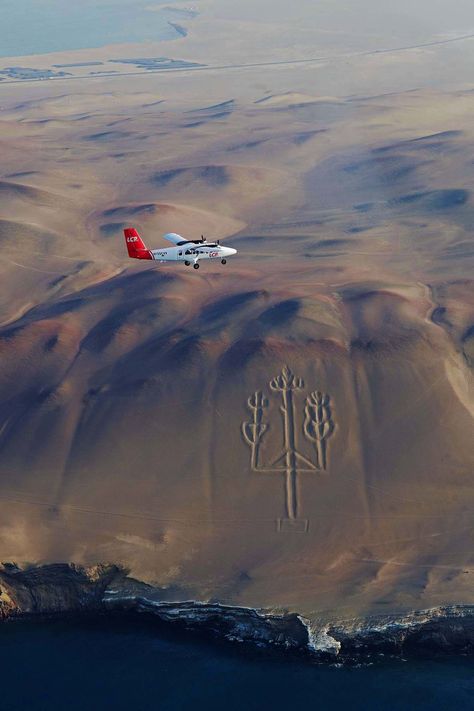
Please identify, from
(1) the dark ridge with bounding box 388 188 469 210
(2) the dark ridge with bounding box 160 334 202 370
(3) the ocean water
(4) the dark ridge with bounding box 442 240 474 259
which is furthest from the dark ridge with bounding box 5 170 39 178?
(3) the ocean water

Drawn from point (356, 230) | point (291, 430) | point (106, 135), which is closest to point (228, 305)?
point (291, 430)

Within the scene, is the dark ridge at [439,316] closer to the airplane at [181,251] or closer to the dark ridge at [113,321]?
the airplane at [181,251]

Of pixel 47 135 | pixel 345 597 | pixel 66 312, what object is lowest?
pixel 345 597

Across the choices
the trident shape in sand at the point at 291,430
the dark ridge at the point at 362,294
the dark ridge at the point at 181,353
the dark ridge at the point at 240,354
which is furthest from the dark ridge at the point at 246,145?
the trident shape in sand at the point at 291,430

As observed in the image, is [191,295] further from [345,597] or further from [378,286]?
[345,597]

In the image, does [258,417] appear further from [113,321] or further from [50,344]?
[50,344]

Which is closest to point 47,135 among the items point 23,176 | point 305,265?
point 23,176

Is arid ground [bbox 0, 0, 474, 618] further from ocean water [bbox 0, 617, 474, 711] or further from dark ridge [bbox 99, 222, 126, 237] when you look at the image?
dark ridge [bbox 99, 222, 126, 237]
